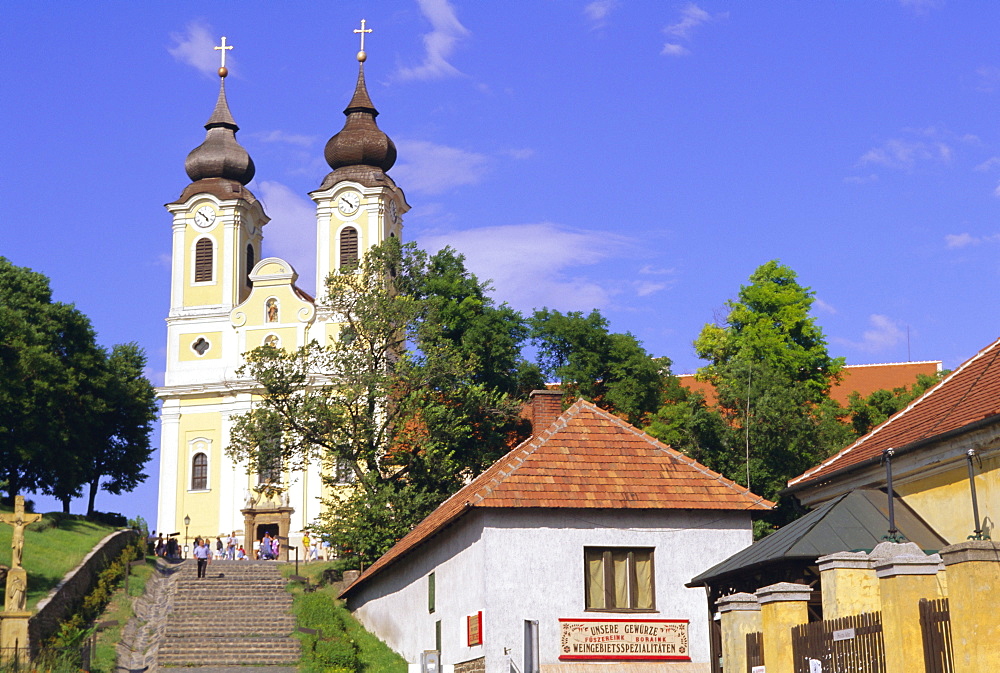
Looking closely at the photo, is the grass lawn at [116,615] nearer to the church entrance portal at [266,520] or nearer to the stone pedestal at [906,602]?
the church entrance portal at [266,520]

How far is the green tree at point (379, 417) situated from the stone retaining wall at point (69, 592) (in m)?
4.97

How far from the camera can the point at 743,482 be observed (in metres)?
38.4

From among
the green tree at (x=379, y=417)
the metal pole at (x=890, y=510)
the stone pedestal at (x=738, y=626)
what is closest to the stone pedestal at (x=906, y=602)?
the stone pedestal at (x=738, y=626)

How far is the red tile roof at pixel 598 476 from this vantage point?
23.3 m

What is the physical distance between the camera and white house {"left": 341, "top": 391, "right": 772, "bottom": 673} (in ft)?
74.9

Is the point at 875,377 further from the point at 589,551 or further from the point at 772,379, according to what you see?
the point at 589,551

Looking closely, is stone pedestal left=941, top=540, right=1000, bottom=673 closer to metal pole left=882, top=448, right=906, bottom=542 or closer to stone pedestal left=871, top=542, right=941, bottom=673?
stone pedestal left=871, top=542, right=941, bottom=673

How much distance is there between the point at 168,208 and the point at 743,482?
3721 cm

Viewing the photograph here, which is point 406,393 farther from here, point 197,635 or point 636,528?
point 636,528

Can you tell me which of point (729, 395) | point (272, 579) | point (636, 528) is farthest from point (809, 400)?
point (636, 528)

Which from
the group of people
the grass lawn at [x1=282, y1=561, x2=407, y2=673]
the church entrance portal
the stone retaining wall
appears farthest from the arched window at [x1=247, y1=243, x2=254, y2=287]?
the stone retaining wall

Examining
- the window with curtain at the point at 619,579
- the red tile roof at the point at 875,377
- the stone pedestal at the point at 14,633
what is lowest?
the stone pedestal at the point at 14,633

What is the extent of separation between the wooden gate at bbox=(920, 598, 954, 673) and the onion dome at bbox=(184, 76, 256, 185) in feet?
195

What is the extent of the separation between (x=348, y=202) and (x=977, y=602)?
55.9 metres
